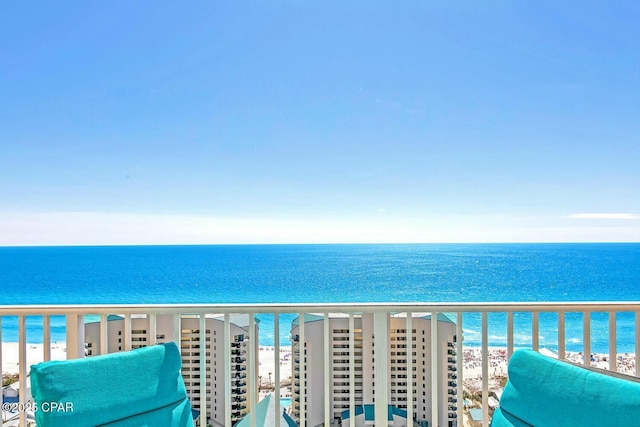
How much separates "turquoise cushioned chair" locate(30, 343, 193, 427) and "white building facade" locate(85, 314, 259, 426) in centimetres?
39

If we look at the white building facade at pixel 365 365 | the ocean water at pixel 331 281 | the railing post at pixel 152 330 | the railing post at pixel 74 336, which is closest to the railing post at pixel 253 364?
the white building facade at pixel 365 365

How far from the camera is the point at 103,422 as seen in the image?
1351mm

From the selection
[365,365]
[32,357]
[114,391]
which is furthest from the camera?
[32,357]

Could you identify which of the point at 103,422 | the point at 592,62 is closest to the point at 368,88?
the point at 592,62

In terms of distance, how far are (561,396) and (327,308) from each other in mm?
1027

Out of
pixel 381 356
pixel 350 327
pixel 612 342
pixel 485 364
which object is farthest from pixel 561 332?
pixel 350 327

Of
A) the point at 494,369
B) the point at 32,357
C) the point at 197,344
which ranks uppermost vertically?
the point at 197,344

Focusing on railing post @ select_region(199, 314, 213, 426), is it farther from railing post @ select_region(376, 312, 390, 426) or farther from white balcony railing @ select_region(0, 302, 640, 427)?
railing post @ select_region(376, 312, 390, 426)

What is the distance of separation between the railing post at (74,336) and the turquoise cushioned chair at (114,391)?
0.57m

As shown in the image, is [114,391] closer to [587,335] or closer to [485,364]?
[485,364]

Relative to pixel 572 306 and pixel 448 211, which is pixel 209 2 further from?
pixel 448 211

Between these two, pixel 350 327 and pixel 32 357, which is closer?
pixel 350 327

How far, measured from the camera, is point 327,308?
6.13 feet

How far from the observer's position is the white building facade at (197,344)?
75.5 inches
